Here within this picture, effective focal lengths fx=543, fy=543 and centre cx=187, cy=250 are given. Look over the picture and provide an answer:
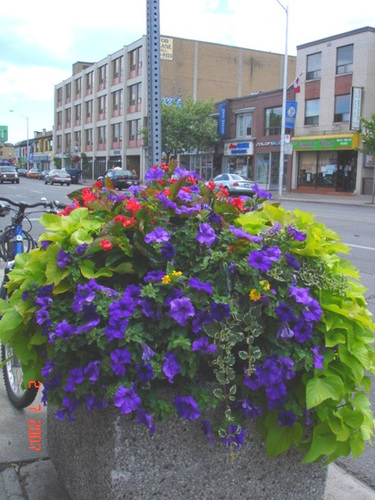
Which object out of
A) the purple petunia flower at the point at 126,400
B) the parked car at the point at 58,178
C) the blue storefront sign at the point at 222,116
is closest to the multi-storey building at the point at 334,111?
the blue storefront sign at the point at 222,116

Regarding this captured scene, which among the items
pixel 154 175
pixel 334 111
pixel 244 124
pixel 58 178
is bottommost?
pixel 58 178

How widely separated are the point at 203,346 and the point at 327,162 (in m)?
34.8

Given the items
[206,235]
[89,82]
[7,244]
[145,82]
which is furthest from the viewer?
[89,82]

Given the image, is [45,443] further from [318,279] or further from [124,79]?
[124,79]

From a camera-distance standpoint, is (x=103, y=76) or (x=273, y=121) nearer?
(x=273, y=121)

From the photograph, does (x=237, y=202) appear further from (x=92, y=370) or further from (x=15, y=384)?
(x=15, y=384)

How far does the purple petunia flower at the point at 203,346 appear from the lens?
7.18ft

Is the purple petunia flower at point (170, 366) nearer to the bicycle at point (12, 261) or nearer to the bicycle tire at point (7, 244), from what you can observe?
the bicycle at point (12, 261)

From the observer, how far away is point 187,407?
2.20 meters

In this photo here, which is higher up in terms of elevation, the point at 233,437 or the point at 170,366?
the point at 170,366

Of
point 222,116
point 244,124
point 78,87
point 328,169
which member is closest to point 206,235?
point 328,169

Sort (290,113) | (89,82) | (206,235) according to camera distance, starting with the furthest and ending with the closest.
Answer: (89,82)
(290,113)
(206,235)

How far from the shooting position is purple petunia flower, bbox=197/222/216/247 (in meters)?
2.40

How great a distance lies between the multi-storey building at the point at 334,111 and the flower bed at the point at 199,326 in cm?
2894
